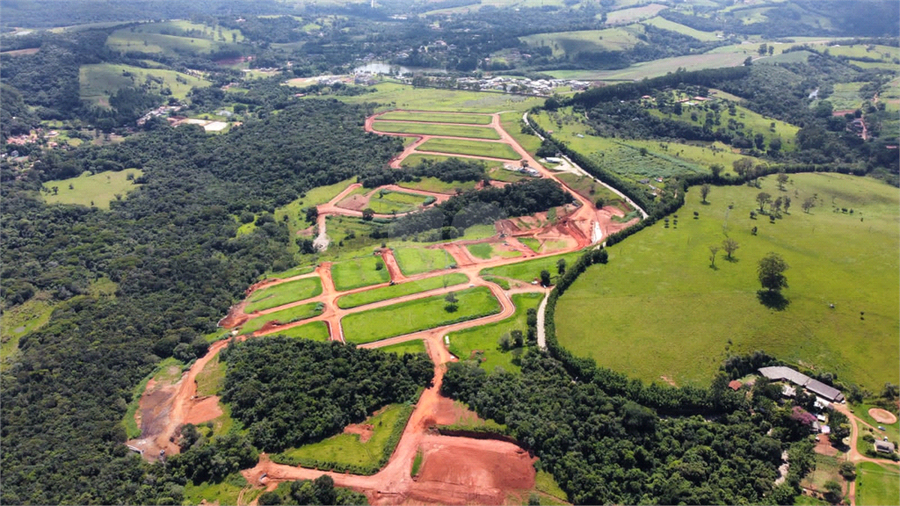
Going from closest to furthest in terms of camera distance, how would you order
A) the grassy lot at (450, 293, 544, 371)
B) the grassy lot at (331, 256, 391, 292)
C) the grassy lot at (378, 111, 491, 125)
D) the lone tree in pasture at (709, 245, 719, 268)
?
the grassy lot at (450, 293, 544, 371) → the lone tree in pasture at (709, 245, 719, 268) → the grassy lot at (331, 256, 391, 292) → the grassy lot at (378, 111, 491, 125)

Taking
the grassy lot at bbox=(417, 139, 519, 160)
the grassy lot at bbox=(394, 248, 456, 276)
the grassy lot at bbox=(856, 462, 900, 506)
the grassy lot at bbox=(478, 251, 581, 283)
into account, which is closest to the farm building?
the grassy lot at bbox=(856, 462, 900, 506)

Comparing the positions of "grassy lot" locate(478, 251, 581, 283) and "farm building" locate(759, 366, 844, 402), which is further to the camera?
"grassy lot" locate(478, 251, 581, 283)

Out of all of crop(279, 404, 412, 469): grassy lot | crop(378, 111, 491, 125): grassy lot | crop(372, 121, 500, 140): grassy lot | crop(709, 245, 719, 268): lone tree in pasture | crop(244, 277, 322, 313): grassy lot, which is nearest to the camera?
crop(279, 404, 412, 469): grassy lot

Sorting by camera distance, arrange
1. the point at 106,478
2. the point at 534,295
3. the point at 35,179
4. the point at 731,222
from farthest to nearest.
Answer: the point at 35,179, the point at 731,222, the point at 534,295, the point at 106,478

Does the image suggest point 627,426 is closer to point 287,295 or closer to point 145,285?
point 287,295

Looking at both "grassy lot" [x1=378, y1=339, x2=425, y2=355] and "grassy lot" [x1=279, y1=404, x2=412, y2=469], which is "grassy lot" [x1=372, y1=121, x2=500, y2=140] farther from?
"grassy lot" [x1=279, y1=404, x2=412, y2=469]

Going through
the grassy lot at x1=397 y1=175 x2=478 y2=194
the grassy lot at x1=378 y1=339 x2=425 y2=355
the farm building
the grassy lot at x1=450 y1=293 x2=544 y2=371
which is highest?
the grassy lot at x1=397 y1=175 x2=478 y2=194

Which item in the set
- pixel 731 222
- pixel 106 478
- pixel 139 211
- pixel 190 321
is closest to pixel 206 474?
pixel 106 478
